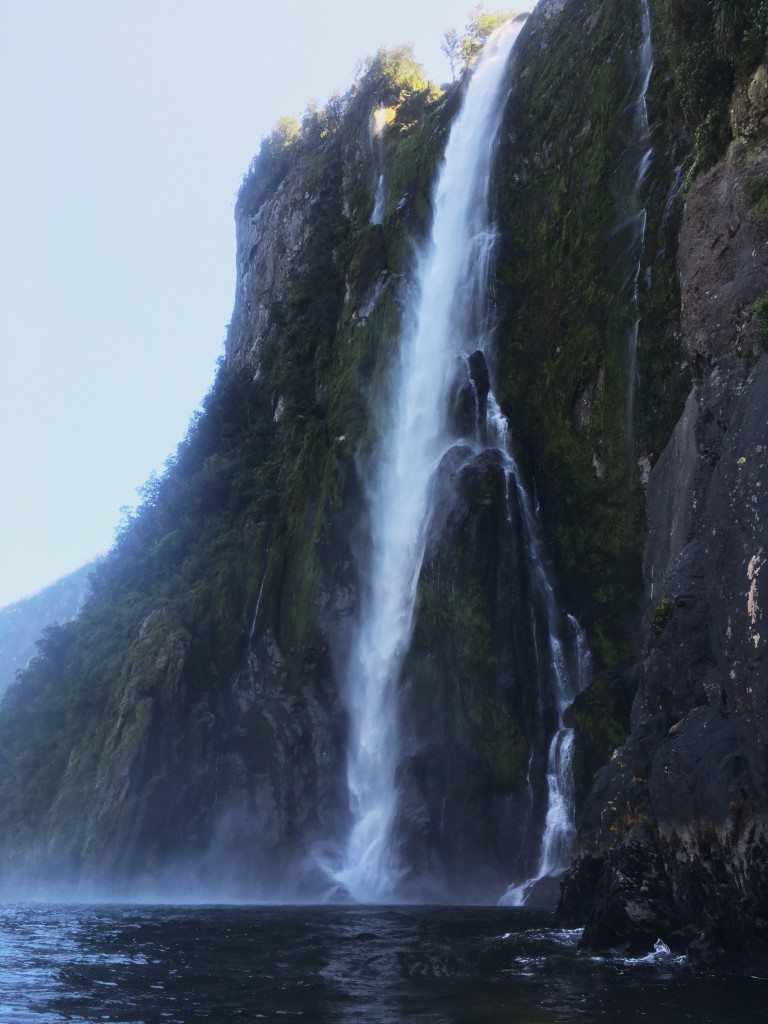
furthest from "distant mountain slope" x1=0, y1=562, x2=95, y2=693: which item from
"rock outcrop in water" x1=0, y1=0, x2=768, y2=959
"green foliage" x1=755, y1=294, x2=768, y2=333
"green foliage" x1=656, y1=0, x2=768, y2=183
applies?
"green foliage" x1=755, y1=294, x2=768, y2=333

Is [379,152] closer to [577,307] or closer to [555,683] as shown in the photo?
[577,307]

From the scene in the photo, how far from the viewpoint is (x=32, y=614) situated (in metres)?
170

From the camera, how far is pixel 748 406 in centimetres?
1055

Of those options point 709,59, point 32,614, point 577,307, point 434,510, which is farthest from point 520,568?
point 32,614

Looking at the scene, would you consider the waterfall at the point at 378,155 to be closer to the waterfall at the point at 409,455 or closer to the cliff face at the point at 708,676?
the waterfall at the point at 409,455

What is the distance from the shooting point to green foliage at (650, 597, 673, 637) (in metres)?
13.8

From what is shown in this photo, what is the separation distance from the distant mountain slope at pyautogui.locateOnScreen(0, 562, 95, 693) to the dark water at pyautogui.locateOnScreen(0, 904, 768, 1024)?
5667 inches

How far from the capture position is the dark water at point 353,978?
8.04 metres

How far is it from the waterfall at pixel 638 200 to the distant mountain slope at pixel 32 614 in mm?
139406

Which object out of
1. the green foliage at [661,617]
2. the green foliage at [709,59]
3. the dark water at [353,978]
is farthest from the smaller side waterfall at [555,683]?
the green foliage at [709,59]

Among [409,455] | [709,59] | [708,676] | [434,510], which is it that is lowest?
[708,676]

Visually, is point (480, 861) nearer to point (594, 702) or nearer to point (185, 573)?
point (594, 702)

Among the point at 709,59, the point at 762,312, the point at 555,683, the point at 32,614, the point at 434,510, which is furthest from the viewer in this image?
the point at 32,614

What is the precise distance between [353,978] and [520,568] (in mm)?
15695
